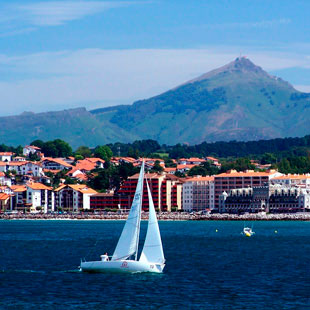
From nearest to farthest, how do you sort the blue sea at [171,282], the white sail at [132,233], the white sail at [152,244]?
the blue sea at [171,282]
the white sail at [152,244]
the white sail at [132,233]

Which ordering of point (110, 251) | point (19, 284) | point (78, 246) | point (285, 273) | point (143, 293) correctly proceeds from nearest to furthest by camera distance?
point (143, 293) → point (19, 284) → point (285, 273) → point (110, 251) → point (78, 246)

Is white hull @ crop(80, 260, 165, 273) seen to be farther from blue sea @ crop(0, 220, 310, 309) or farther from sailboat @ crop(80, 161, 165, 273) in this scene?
blue sea @ crop(0, 220, 310, 309)

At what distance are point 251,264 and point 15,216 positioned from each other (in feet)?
457

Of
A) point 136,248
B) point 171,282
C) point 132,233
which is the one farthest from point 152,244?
point 171,282

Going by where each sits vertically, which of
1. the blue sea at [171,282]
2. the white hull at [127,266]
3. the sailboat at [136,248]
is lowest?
the blue sea at [171,282]

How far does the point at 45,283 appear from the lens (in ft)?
167

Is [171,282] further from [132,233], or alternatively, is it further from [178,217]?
[178,217]

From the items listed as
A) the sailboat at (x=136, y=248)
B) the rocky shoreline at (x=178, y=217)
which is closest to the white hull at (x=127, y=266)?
the sailboat at (x=136, y=248)

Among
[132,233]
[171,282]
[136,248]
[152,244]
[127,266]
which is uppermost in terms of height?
[132,233]

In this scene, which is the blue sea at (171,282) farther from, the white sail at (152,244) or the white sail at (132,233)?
the white sail at (132,233)

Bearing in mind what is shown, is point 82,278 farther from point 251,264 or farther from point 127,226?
point 251,264

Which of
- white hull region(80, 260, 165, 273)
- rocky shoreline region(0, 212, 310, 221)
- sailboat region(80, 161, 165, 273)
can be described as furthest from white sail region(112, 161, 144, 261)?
rocky shoreline region(0, 212, 310, 221)

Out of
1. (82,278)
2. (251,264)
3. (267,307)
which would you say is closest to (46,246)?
(251,264)

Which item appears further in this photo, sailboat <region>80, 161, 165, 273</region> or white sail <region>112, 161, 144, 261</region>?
white sail <region>112, 161, 144, 261</region>
